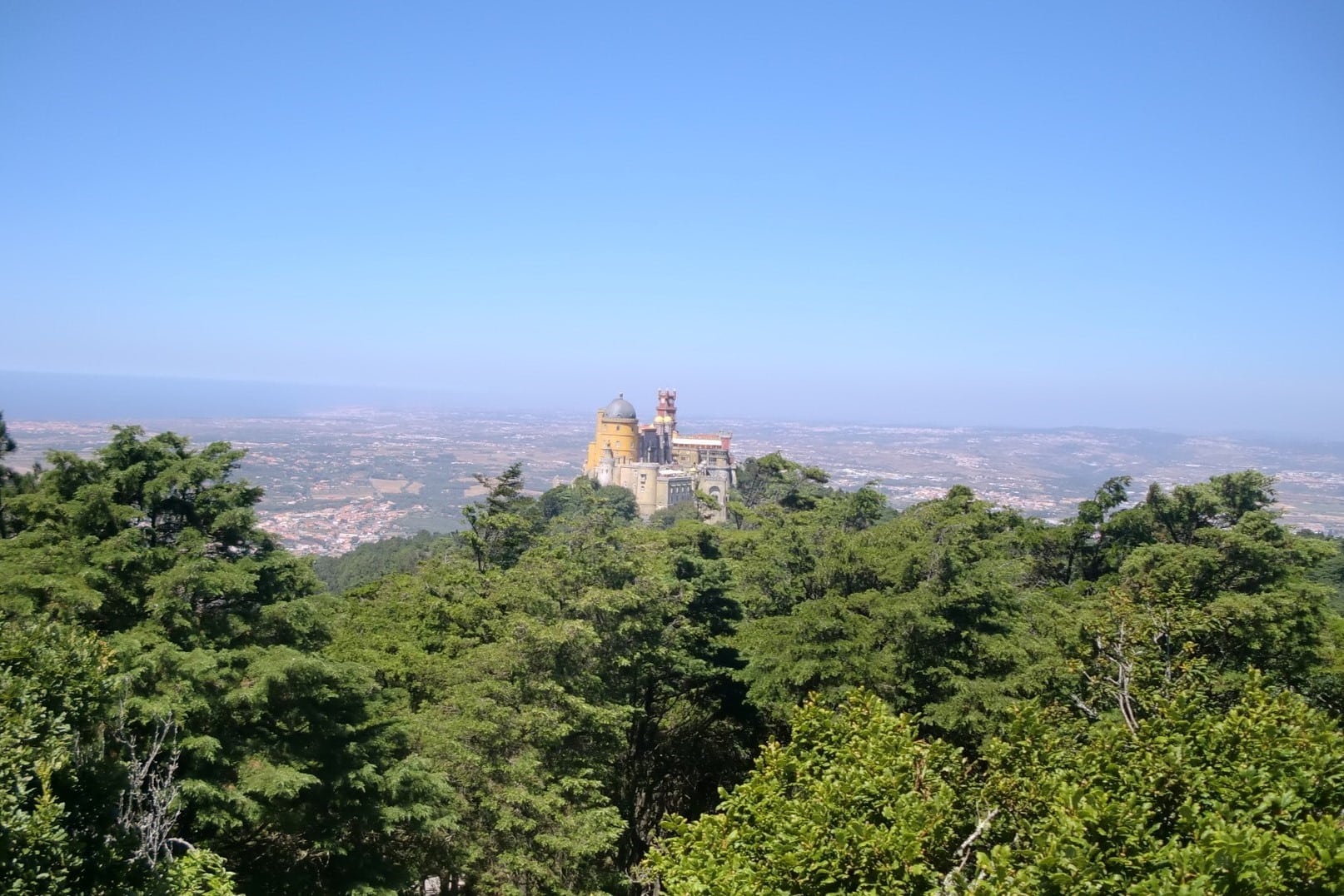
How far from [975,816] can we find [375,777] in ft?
20.9

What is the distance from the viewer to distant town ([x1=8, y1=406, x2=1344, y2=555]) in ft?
227

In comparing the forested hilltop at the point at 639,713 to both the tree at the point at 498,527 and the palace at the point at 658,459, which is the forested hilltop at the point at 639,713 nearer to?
the tree at the point at 498,527

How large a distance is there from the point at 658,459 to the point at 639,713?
5583cm

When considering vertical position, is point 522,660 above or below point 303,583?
below

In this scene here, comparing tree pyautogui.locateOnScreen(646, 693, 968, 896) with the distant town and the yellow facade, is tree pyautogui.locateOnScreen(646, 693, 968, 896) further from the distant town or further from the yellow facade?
the yellow facade

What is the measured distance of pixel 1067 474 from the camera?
105 m

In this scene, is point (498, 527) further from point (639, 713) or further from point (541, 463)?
point (541, 463)

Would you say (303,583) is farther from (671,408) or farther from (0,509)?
(671,408)

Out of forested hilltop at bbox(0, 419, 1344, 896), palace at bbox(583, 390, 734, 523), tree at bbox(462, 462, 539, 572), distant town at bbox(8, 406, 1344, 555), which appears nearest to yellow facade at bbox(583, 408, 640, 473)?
palace at bbox(583, 390, 734, 523)

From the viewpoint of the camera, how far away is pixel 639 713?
14164 millimetres

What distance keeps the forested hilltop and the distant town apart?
86.9 ft

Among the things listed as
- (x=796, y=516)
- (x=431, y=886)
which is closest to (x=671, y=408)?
(x=796, y=516)

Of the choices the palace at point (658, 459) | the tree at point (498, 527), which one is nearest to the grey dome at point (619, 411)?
the palace at point (658, 459)

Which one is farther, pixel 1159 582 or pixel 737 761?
pixel 1159 582
